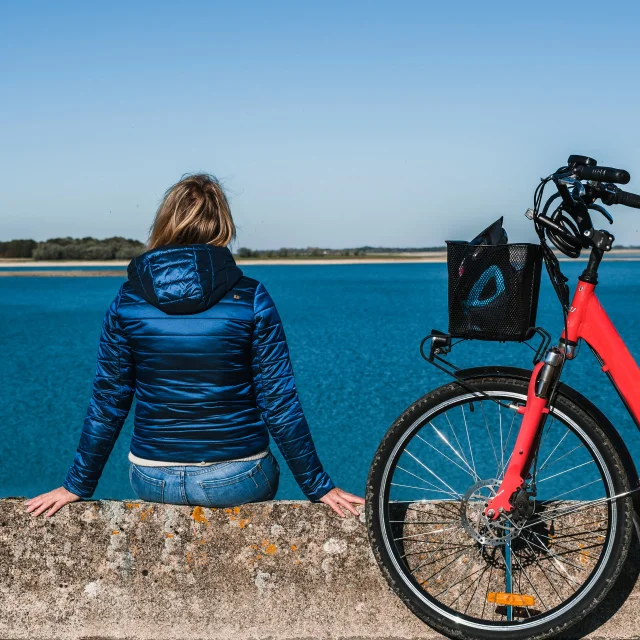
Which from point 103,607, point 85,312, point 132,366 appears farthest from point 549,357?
point 85,312

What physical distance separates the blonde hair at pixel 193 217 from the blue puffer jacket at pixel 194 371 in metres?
0.10

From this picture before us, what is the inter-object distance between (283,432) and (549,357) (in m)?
0.94

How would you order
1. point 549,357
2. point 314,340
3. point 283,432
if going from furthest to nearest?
point 314,340, point 283,432, point 549,357

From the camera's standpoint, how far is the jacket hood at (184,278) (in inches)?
115

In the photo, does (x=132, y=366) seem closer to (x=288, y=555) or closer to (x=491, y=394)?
(x=288, y=555)

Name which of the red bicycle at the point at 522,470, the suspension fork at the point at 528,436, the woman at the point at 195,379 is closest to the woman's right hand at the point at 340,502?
the woman at the point at 195,379

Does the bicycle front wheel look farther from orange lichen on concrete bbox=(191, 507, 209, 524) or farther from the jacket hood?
the jacket hood

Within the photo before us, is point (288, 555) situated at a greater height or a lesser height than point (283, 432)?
lesser

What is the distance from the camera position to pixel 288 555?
10.2ft

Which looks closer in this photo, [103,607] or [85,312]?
[103,607]

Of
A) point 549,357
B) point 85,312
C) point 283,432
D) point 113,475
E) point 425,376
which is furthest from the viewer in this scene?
point 85,312

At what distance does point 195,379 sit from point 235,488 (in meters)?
0.42

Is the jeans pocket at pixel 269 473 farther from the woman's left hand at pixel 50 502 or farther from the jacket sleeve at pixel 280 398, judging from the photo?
the woman's left hand at pixel 50 502

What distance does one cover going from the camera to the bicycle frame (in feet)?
9.48
